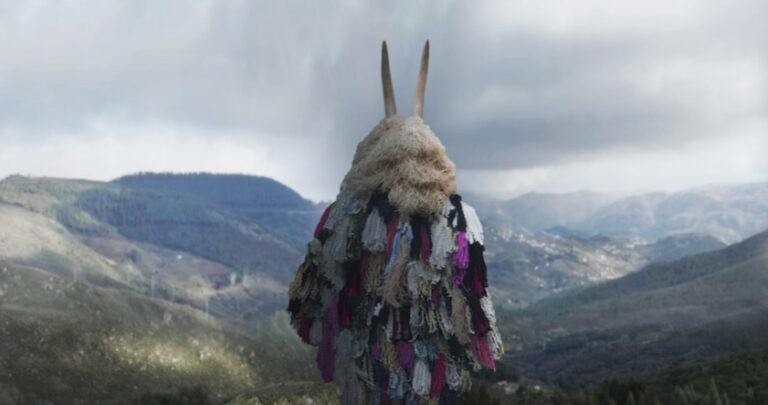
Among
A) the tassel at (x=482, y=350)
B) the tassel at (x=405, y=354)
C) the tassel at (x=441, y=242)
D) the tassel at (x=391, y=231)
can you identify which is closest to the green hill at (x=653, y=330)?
the tassel at (x=482, y=350)

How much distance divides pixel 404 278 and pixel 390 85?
2361 mm

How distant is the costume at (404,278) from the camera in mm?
5176

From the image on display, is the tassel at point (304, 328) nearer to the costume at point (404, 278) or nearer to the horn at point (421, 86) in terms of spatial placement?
the costume at point (404, 278)

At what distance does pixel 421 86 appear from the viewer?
19.3 feet

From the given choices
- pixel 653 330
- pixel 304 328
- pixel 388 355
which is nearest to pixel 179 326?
pixel 304 328

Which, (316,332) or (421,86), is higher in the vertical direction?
(421,86)

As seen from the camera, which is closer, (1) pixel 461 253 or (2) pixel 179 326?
(1) pixel 461 253

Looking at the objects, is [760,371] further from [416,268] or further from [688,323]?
[688,323]

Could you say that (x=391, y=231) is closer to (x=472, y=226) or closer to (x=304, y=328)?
(x=472, y=226)

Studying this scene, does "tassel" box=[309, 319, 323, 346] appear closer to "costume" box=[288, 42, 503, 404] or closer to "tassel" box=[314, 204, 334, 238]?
"costume" box=[288, 42, 503, 404]

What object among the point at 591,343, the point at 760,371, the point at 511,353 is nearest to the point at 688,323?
the point at 591,343

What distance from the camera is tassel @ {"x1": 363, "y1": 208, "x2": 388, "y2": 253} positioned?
17.1ft

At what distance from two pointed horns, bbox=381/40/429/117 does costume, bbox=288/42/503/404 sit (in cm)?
38

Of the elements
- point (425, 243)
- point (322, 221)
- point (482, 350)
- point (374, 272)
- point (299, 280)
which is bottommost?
point (482, 350)
